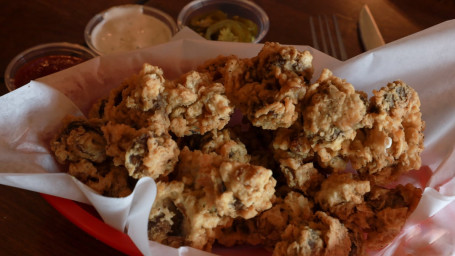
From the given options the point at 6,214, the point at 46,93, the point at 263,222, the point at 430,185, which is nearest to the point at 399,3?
the point at 430,185

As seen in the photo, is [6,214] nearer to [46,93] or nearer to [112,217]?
Result: [46,93]

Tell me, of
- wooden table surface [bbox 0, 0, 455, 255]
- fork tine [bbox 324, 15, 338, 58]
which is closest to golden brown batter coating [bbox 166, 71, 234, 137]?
wooden table surface [bbox 0, 0, 455, 255]

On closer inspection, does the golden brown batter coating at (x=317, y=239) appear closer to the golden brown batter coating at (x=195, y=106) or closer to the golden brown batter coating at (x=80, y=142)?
the golden brown batter coating at (x=195, y=106)

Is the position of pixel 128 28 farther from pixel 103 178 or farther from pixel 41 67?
pixel 103 178

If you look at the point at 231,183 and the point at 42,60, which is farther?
the point at 42,60

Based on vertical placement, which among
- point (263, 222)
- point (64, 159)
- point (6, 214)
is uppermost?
point (64, 159)

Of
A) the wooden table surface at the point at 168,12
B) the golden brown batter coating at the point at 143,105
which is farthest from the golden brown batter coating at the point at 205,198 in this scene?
the wooden table surface at the point at 168,12

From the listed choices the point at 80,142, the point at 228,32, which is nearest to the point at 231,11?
the point at 228,32
